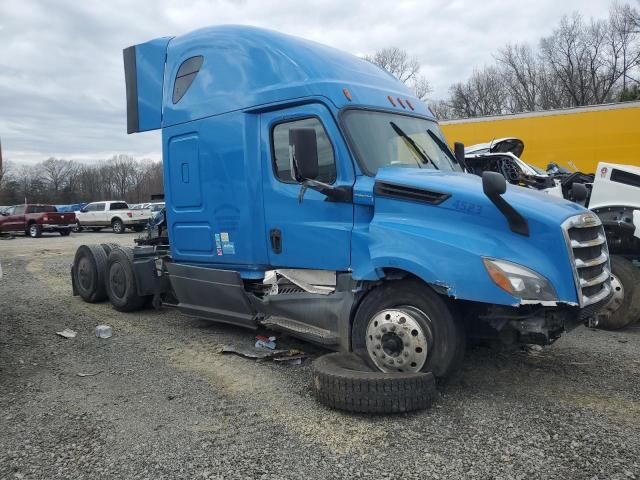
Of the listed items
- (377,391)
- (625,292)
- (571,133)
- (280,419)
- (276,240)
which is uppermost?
(571,133)

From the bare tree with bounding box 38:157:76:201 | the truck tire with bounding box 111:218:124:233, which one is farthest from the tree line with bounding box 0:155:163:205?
the truck tire with bounding box 111:218:124:233

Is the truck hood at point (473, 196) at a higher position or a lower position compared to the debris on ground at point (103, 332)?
higher

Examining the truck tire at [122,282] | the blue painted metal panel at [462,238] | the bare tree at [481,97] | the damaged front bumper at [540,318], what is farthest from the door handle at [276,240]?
the bare tree at [481,97]

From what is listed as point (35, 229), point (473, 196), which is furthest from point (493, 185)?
point (35, 229)

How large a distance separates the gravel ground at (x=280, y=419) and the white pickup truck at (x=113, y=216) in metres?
24.3

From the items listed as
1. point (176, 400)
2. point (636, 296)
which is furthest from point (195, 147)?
point (636, 296)

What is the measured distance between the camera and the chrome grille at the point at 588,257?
151 inches

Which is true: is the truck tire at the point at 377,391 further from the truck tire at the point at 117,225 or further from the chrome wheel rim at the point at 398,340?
the truck tire at the point at 117,225

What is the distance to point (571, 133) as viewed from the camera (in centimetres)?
1436

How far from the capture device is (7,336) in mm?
6301

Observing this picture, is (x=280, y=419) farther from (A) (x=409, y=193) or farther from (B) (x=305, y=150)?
(B) (x=305, y=150)

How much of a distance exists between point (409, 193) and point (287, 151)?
1.44m

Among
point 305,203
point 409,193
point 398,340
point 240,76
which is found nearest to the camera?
point 398,340

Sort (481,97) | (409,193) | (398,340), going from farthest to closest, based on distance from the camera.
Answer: (481,97), (409,193), (398,340)
